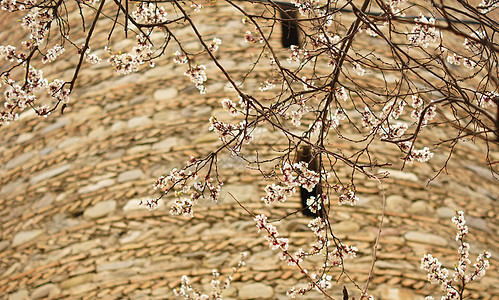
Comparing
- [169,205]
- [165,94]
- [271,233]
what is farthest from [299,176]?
[165,94]

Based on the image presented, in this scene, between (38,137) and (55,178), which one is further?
(38,137)

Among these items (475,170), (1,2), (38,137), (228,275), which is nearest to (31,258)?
(38,137)

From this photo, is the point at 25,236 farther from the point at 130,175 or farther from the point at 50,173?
the point at 130,175

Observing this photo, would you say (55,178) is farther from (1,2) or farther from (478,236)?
(478,236)

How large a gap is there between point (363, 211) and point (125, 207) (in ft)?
6.95

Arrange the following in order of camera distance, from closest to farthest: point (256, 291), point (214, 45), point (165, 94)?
1. point (214, 45)
2. point (256, 291)
3. point (165, 94)

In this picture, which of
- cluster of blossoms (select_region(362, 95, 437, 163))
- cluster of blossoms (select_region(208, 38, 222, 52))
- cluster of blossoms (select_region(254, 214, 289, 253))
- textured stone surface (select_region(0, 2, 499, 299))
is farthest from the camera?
textured stone surface (select_region(0, 2, 499, 299))

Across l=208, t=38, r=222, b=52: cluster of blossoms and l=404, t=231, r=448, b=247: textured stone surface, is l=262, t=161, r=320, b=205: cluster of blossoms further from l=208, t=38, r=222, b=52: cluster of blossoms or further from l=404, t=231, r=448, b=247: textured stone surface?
l=404, t=231, r=448, b=247: textured stone surface

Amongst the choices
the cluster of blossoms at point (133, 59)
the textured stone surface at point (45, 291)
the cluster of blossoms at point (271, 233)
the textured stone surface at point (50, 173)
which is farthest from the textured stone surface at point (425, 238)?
the textured stone surface at point (50, 173)

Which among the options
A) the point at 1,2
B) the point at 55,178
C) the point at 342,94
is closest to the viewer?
the point at 1,2

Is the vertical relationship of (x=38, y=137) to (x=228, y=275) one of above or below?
above

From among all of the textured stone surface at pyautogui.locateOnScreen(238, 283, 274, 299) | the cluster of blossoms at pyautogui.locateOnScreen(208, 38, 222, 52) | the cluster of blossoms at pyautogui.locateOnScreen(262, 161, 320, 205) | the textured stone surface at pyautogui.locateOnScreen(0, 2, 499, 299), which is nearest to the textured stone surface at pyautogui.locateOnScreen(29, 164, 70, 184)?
the textured stone surface at pyautogui.locateOnScreen(0, 2, 499, 299)

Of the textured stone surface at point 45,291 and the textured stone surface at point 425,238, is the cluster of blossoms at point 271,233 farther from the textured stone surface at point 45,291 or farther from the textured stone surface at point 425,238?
the textured stone surface at point 45,291

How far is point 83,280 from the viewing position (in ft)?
15.1
